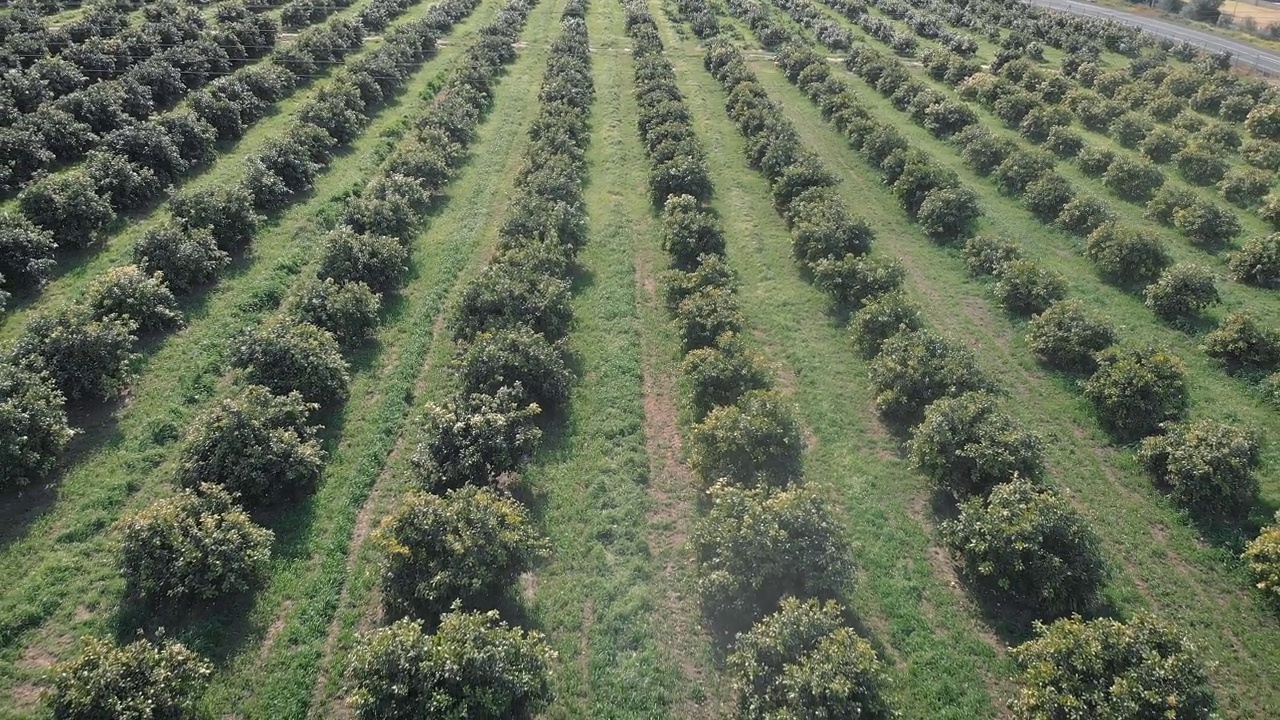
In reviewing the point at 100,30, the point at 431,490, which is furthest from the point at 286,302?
the point at 100,30

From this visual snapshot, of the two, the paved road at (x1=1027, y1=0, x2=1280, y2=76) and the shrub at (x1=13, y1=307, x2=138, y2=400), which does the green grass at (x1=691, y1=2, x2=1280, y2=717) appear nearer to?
the shrub at (x1=13, y1=307, x2=138, y2=400)

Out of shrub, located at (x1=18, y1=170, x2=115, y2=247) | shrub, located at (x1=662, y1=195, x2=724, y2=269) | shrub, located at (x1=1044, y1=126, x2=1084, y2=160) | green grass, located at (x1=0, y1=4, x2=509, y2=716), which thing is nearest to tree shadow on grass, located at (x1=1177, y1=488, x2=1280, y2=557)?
shrub, located at (x1=662, y1=195, x2=724, y2=269)

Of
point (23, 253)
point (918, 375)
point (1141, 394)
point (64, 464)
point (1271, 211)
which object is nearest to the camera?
point (64, 464)

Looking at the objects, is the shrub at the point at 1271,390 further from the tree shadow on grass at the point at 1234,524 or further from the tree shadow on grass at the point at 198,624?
the tree shadow on grass at the point at 198,624

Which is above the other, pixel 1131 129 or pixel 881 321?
pixel 1131 129

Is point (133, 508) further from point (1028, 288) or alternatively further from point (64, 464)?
point (1028, 288)

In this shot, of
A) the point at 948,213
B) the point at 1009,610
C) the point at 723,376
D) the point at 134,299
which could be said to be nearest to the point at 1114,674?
the point at 1009,610
